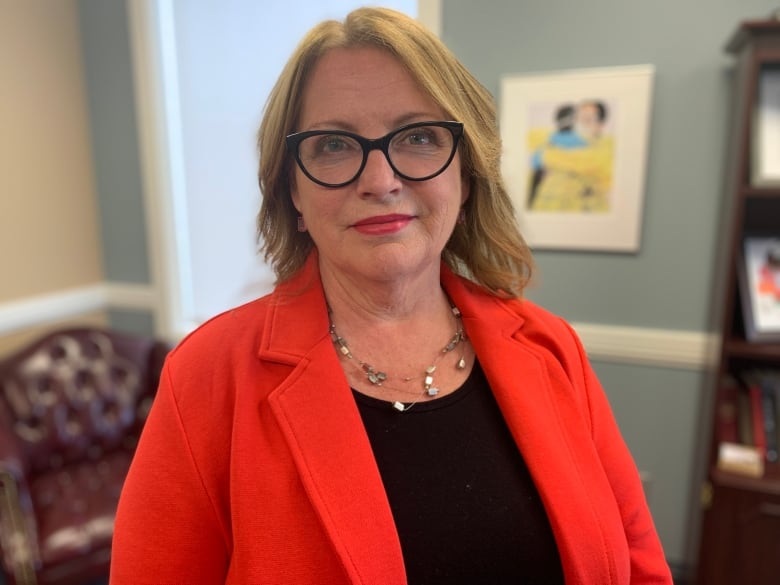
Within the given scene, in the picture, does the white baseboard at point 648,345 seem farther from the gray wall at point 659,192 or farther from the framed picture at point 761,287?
the framed picture at point 761,287

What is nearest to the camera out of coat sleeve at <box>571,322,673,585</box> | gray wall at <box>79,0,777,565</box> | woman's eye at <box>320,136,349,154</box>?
woman's eye at <box>320,136,349,154</box>

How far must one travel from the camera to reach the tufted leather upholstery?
1859mm

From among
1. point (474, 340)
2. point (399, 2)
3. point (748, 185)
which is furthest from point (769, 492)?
point (399, 2)

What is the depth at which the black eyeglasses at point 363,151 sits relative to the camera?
891 mm

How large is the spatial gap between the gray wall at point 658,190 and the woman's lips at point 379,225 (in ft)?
5.01

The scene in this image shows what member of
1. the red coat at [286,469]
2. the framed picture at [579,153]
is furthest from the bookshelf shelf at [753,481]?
the red coat at [286,469]

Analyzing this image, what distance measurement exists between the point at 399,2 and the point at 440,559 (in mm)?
2131

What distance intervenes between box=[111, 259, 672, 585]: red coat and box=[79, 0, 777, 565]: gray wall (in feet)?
4.40

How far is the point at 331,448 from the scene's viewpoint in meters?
0.85

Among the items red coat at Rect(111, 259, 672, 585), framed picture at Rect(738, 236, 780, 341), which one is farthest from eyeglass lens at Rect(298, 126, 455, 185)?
framed picture at Rect(738, 236, 780, 341)

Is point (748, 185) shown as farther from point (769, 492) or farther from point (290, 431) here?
point (290, 431)

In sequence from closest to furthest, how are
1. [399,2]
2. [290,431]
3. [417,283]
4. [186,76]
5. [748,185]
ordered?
[290,431], [417,283], [748,185], [399,2], [186,76]

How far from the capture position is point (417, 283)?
1041mm

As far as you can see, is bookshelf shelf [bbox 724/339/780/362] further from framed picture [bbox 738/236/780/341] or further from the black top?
the black top
